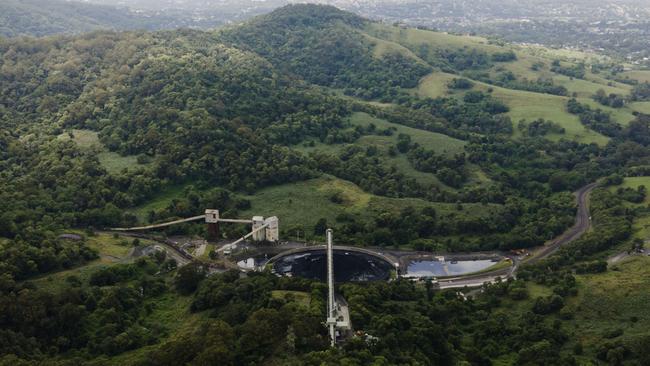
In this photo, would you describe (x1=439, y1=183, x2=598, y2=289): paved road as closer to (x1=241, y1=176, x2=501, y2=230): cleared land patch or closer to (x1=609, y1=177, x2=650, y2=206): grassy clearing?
(x1=609, y1=177, x2=650, y2=206): grassy clearing

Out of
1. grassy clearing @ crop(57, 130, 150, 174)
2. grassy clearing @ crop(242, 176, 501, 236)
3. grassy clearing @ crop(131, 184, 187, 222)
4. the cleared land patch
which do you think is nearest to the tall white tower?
grassy clearing @ crop(242, 176, 501, 236)

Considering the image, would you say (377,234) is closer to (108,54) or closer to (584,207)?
(584,207)

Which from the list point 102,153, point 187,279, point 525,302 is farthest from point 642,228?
point 102,153

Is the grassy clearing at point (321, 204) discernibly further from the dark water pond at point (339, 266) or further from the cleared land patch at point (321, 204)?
the dark water pond at point (339, 266)

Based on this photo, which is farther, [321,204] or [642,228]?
[321,204]

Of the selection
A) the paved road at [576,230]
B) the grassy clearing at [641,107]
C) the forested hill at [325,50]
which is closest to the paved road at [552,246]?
the paved road at [576,230]

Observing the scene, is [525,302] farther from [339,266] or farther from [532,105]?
[532,105]

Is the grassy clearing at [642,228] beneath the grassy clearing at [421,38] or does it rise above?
beneath
